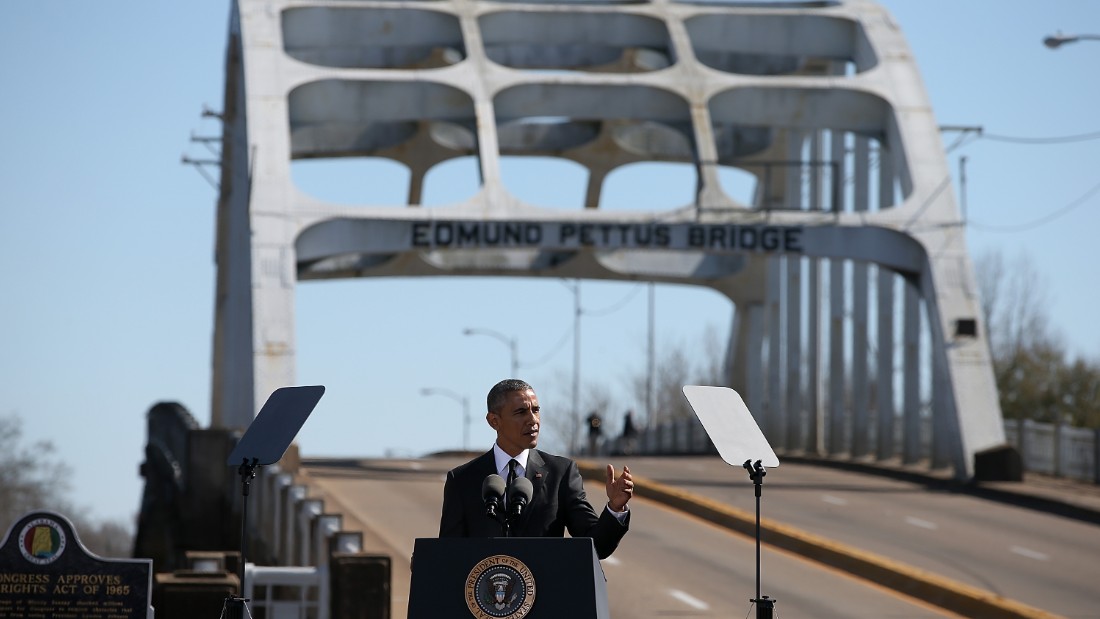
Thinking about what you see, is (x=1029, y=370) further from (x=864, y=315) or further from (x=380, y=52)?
(x=380, y=52)

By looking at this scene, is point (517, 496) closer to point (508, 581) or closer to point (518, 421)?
point (508, 581)

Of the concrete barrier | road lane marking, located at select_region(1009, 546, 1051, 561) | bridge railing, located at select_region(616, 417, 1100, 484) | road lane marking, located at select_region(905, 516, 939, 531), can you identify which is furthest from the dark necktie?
bridge railing, located at select_region(616, 417, 1100, 484)

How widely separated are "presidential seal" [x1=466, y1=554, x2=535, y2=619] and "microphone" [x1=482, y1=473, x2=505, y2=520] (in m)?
0.24

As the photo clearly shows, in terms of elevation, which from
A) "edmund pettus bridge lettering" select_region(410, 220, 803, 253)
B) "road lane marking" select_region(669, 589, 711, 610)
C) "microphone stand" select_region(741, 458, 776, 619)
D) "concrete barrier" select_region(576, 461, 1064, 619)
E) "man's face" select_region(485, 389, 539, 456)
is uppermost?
"edmund pettus bridge lettering" select_region(410, 220, 803, 253)

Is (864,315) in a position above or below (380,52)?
below

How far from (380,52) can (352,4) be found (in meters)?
4.27

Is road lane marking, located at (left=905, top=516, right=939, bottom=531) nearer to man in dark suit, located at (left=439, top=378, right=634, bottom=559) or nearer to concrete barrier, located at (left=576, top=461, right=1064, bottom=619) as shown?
concrete barrier, located at (left=576, top=461, right=1064, bottom=619)

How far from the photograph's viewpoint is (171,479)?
118 ft

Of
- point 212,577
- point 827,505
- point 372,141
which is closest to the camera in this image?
point 212,577

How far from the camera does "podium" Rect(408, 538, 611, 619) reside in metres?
7.11

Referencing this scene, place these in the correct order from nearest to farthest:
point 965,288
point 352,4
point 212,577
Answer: point 212,577, point 965,288, point 352,4

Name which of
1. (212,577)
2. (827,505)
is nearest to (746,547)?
(827,505)

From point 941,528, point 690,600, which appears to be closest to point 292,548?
point 690,600

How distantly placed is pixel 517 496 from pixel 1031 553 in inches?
765
